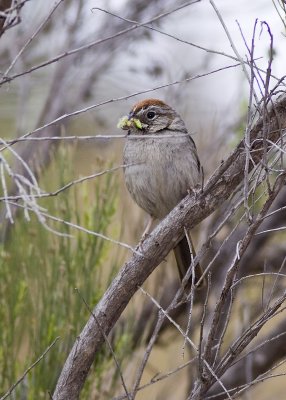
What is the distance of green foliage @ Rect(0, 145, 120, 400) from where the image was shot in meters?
4.12

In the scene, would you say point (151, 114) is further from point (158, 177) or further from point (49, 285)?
point (49, 285)

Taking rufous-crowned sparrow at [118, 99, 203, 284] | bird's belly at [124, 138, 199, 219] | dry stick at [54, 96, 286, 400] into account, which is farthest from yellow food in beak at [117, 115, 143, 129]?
dry stick at [54, 96, 286, 400]

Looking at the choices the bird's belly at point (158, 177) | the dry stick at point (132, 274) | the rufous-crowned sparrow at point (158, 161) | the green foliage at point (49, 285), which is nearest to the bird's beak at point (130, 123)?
the rufous-crowned sparrow at point (158, 161)

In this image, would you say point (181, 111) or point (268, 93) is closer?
point (268, 93)

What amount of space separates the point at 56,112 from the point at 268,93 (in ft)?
12.6

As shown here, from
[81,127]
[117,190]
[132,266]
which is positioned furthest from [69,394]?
[81,127]

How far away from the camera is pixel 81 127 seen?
307 inches

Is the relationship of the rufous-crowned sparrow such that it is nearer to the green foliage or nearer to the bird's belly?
the bird's belly

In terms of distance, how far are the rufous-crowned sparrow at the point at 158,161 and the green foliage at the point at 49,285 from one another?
0.65 feet

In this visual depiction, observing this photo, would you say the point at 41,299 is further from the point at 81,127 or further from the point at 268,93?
the point at 81,127

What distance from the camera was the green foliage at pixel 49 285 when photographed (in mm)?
4117

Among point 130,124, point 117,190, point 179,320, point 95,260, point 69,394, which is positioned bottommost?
point 179,320

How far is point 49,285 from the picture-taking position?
14.1ft

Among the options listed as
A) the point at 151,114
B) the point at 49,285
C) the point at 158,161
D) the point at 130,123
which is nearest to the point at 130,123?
the point at 130,123
